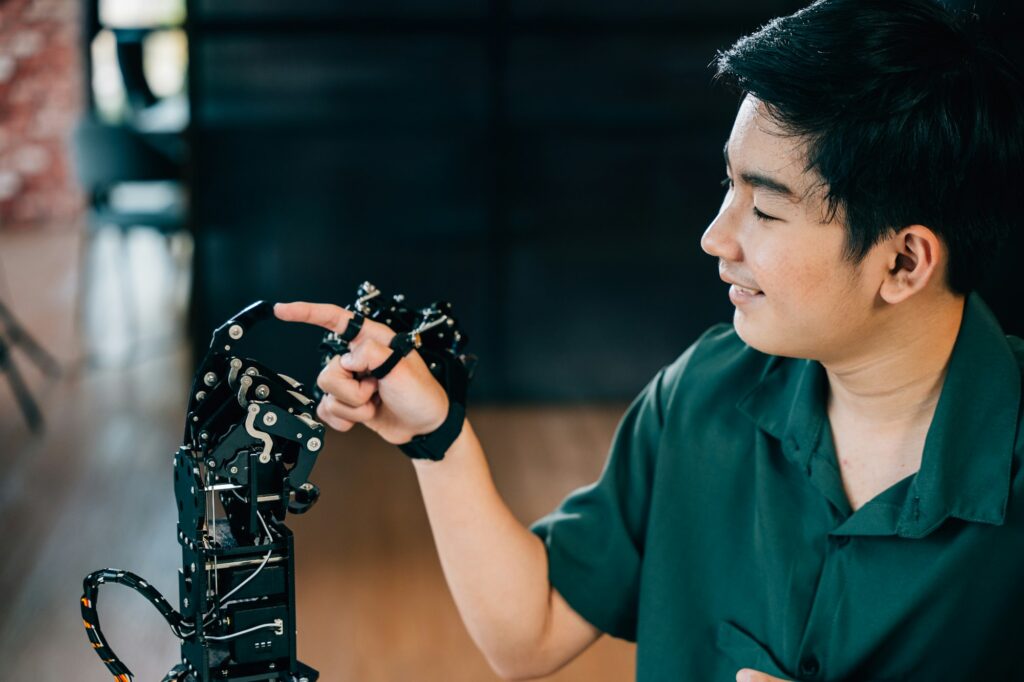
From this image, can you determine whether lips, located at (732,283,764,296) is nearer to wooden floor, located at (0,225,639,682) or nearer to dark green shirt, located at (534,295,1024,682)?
dark green shirt, located at (534,295,1024,682)

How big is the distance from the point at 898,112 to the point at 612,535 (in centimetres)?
55

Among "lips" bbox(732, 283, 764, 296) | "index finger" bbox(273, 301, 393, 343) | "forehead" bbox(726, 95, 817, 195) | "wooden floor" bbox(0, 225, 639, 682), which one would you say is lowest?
"wooden floor" bbox(0, 225, 639, 682)

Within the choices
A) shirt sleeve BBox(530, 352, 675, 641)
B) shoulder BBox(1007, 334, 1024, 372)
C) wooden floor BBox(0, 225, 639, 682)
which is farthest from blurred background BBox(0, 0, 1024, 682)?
shoulder BBox(1007, 334, 1024, 372)

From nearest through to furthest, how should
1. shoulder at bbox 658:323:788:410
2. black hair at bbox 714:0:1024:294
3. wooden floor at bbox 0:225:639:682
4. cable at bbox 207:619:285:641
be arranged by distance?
cable at bbox 207:619:285:641 < black hair at bbox 714:0:1024:294 < shoulder at bbox 658:323:788:410 < wooden floor at bbox 0:225:639:682

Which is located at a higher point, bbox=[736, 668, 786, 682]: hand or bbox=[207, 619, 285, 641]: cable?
bbox=[207, 619, 285, 641]: cable

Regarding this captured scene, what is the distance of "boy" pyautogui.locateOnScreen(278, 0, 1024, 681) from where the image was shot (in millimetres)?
1074

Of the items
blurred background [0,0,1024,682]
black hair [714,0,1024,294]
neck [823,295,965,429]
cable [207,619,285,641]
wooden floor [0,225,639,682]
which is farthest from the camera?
blurred background [0,0,1024,682]

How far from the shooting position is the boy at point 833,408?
107 cm

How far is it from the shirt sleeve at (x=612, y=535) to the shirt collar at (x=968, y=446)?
0.85 ft

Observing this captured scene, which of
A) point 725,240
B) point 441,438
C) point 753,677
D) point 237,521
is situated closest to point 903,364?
point 725,240

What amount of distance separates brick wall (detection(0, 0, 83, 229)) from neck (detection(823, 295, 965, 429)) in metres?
7.56

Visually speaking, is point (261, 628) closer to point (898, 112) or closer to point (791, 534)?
point (791, 534)

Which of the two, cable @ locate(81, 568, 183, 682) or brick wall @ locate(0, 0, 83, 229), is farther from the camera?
brick wall @ locate(0, 0, 83, 229)

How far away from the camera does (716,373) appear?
4.36ft
